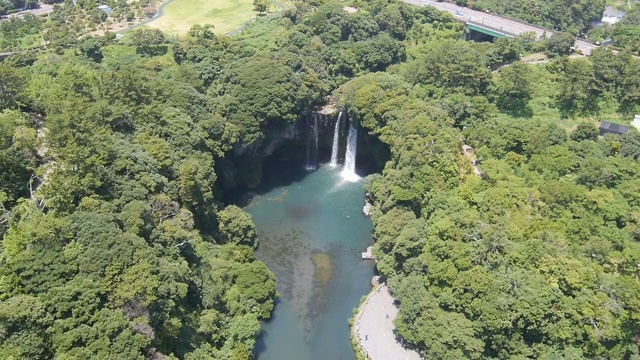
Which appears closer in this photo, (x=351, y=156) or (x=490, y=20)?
(x=351, y=156)

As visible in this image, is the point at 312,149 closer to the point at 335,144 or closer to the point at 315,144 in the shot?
the point at 315,144

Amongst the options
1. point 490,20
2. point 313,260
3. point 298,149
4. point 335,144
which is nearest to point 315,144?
point 298,149

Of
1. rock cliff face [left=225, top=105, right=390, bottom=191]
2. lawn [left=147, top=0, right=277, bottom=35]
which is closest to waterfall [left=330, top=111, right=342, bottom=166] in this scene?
rock cliff face [left=225, top=105, right=390, bottom=191]

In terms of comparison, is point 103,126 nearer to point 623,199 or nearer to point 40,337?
point 40,337

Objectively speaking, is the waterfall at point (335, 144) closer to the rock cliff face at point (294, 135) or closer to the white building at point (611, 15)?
the rock cliff face at point (294, 135)

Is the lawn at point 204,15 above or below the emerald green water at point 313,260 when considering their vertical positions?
above

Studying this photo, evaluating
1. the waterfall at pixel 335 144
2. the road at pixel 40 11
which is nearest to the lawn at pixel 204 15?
the road at pixel 40 11
